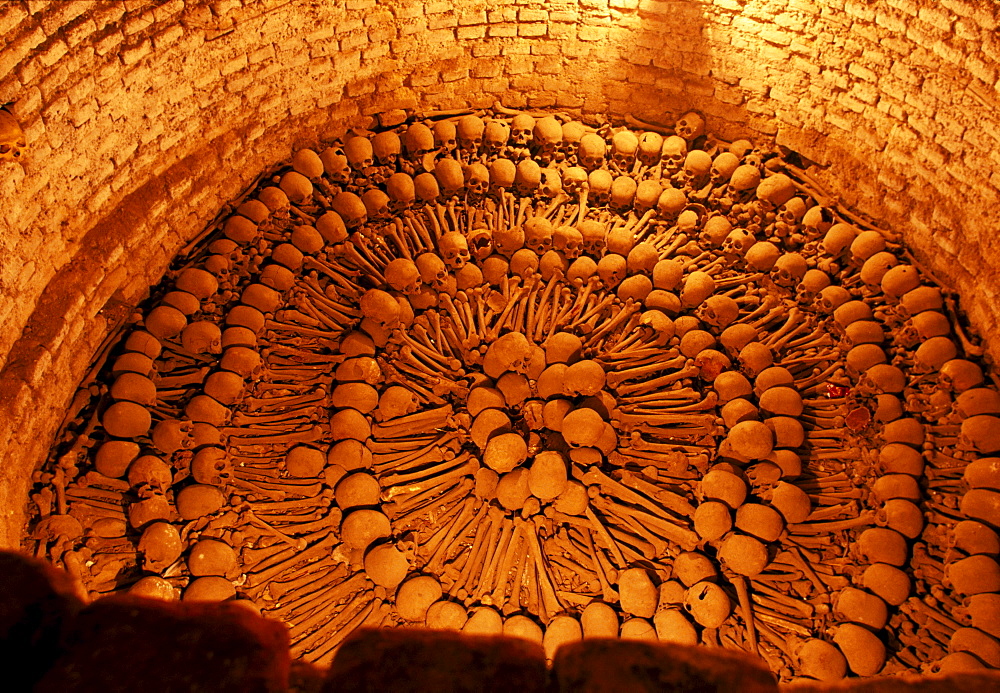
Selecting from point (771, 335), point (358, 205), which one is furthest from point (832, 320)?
point (358, 205)

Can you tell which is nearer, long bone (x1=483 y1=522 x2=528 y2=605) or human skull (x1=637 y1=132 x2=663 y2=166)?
long bone (x1=483 y1=522 x2=528 y2=605)

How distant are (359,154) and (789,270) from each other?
85.5 inches

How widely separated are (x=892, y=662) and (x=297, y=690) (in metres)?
2.46

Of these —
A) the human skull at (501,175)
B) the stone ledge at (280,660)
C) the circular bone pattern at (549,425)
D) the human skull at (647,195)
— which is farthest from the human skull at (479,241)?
the stone ledge at (280,660)

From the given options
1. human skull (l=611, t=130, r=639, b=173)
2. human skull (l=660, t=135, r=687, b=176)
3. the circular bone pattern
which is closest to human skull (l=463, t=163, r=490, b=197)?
the circular bone pattern

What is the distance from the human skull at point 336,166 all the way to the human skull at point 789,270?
2.15 metres

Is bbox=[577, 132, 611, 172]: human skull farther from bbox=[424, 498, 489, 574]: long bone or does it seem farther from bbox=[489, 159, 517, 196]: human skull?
bbox=[424, 498, 489, 574]: long bone

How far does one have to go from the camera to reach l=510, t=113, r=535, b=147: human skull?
3.88 m

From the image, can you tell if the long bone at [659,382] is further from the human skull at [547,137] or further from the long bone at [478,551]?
the human skull at [547,137]

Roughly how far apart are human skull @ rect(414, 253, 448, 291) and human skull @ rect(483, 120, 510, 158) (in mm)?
705

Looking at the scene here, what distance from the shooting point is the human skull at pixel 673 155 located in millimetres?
3814

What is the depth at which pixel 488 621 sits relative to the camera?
306cm

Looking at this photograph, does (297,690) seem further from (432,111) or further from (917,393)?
(432,111)

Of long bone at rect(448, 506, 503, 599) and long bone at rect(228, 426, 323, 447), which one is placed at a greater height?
long bone at rect(228, 426, 323, 447)
